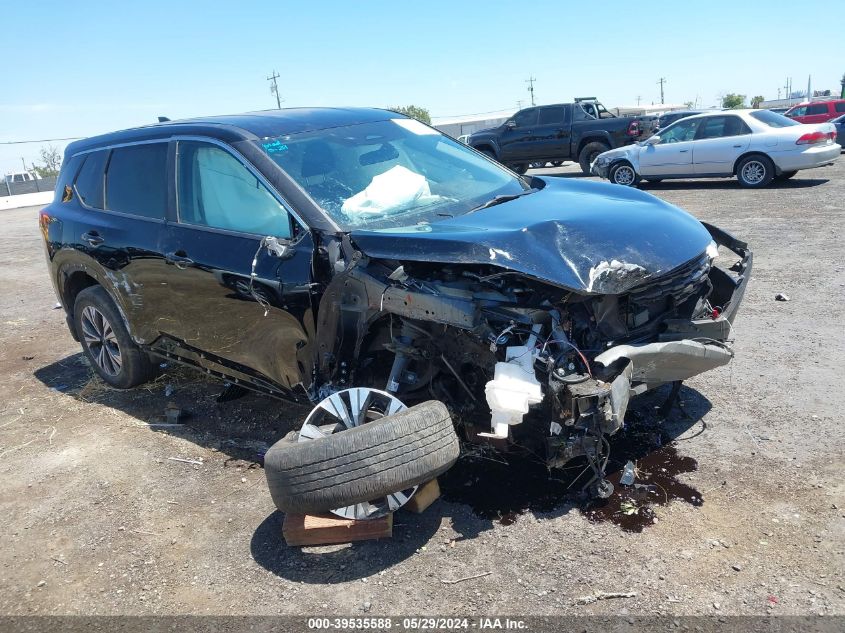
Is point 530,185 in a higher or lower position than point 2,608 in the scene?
higher

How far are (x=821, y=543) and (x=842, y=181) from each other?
520 inches

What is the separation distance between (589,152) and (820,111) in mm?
13659

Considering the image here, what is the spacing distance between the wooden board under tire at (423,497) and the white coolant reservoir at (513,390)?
545mm

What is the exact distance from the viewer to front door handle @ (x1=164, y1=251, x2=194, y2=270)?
4.14m

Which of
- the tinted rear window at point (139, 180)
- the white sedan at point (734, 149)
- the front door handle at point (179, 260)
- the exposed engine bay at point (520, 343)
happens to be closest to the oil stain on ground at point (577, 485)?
the exposed engine bay at point (520, 343)

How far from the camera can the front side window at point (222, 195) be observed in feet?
12.5

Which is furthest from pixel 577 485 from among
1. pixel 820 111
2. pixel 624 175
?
pixel 820 111

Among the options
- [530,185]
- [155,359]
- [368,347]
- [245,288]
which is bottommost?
[155,359]

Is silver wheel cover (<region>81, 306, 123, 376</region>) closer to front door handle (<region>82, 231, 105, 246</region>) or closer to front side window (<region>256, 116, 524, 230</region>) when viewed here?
front door handle (<region>82, 231, 105, 246</region>)

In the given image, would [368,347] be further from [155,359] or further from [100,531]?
[155,359]

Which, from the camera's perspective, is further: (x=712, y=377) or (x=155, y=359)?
(x=155, y=359)

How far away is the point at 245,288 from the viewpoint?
150 inches

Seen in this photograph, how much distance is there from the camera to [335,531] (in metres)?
3.24

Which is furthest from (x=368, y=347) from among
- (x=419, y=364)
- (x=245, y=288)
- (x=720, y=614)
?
(x=720, y=614)
